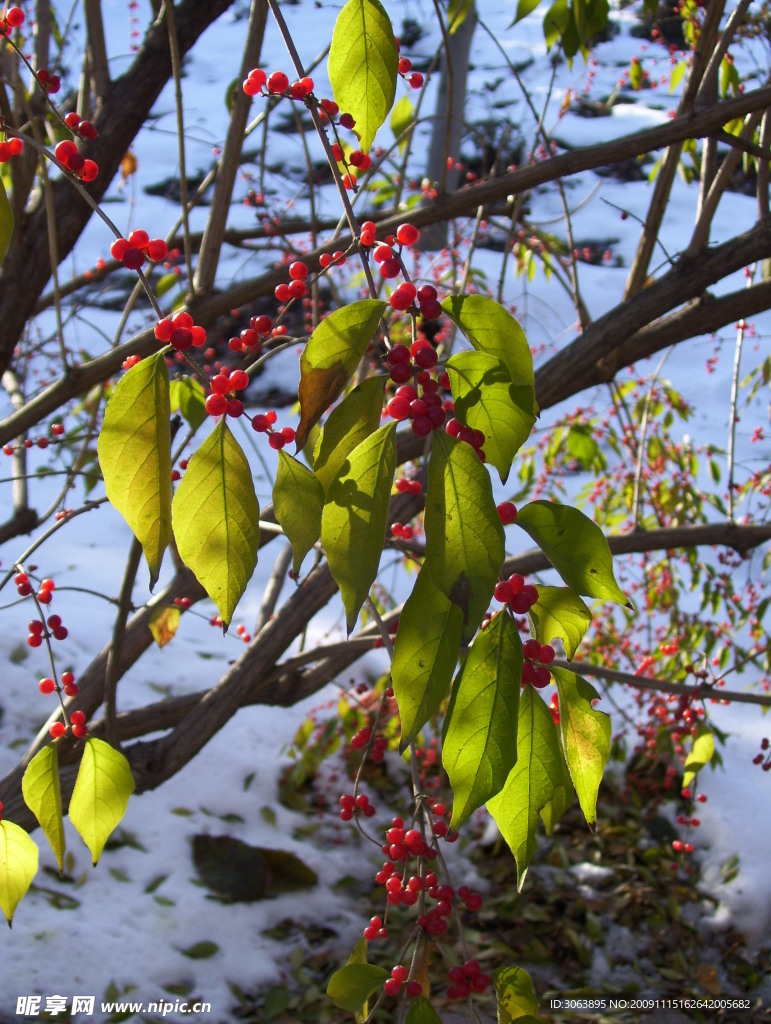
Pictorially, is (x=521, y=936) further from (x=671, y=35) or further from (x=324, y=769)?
(x=671, y=35)

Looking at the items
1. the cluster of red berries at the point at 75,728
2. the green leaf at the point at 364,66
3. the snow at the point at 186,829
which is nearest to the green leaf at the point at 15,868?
the cluster of red berries at the point at 75,728

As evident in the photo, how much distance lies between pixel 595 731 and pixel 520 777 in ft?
0.20

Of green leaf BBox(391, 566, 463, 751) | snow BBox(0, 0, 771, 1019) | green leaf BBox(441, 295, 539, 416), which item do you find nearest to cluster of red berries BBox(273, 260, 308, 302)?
green leaf BBox(441, 295, 539, 416)

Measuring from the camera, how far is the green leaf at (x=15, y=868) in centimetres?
68

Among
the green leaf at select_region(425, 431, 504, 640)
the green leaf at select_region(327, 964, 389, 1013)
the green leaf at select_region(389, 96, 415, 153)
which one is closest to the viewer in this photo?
the green leaf at select_region(425, 431, 504, 640)

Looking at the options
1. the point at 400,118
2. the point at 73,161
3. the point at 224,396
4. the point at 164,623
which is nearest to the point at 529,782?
the point at 224,396

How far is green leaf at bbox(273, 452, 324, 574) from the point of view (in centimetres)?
49

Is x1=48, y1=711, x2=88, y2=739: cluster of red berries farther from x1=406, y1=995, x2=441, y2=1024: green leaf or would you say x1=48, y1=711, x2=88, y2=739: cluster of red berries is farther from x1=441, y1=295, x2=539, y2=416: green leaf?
x1=441, y1=295, x2=539, y2=416: green leaf

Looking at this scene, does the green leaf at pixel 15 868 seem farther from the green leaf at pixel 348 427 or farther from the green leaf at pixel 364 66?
the green leaf at pixel 364 66

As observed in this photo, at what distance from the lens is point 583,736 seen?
55cm

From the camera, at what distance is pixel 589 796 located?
0.53 meters

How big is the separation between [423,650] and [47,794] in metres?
0.39

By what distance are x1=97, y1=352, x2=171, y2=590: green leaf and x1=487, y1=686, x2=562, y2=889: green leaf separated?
23cm

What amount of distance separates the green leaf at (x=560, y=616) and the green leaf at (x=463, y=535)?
5.6 inches
